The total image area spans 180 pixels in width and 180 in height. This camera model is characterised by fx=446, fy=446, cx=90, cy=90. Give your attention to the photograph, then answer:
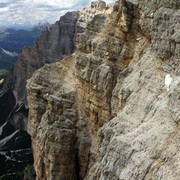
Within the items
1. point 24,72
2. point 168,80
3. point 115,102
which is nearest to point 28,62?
point 24,72

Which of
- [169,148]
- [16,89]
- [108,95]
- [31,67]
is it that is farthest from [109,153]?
[16,89]

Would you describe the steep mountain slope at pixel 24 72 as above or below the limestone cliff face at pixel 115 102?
below

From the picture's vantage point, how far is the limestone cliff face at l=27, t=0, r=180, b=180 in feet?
80.3

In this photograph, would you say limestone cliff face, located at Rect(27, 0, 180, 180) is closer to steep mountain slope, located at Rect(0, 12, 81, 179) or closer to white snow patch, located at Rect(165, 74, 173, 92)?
white snow patch, located at Rect(165, 74, 173, 92)

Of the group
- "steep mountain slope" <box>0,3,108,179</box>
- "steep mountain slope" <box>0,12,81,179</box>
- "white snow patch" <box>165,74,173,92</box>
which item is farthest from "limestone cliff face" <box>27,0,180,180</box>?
"steep mountain slope" <box>0,3,108,179</box>

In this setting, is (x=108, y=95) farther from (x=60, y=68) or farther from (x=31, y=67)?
(x=31, y=67)

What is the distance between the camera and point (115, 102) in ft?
115

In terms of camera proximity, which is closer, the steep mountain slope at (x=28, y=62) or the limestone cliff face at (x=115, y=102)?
the limestone cliff face at (x=115, y=102)

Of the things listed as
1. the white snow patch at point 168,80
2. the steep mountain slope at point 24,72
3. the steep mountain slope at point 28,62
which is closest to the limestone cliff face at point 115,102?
the white snow patch at point 168,80

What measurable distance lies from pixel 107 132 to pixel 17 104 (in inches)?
6097

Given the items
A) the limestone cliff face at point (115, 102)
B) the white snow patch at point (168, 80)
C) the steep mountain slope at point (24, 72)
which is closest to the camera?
the limestone cliff face at point (115, 102)

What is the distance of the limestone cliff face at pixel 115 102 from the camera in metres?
24.5

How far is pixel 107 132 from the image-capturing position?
29344mm

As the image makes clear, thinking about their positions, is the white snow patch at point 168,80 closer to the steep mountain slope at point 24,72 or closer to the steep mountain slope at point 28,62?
the steep mountain slope at point 24,72
